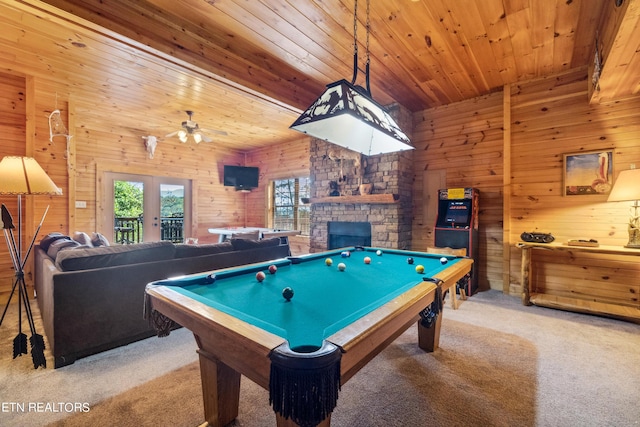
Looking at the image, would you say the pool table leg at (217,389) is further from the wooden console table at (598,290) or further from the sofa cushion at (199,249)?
the wooden console table at (598,290)

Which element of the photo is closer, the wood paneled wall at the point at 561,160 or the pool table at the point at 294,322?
the pool table at the point at 294,322

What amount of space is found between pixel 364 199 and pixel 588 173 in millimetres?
2787

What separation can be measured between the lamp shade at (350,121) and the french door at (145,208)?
5.35 metres

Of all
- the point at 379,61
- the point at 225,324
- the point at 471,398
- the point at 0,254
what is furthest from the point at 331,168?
the point at 0,254

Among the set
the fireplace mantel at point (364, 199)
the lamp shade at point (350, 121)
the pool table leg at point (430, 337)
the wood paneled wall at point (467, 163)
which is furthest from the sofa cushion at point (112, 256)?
the wood paneled wall at point (467, 163)

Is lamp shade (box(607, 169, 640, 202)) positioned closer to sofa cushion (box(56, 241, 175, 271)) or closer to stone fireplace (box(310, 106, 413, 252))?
stone fireplace (box(310, 106, 413, 252))

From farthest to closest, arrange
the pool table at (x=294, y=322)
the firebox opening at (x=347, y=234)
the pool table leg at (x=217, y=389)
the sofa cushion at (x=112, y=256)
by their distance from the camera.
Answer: the firebox opening at (x=347, y=234) < the sofa cushion at (x=112, y=256) < the pool table leg at (x=217, y=389) < the pool table at (x=294, y=322)

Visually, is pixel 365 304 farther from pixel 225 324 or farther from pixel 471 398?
pixel 471 398

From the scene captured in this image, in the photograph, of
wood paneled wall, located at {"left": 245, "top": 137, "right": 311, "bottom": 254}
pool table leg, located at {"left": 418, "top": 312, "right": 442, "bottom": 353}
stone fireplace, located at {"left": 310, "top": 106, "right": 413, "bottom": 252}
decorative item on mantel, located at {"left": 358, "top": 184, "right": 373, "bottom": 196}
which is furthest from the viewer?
wood paneled wall, located at {"left": 245, "top": 137, "right": 311, "bottom": 254}

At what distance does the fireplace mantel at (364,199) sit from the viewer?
4.28 m

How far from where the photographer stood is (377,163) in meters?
4.67

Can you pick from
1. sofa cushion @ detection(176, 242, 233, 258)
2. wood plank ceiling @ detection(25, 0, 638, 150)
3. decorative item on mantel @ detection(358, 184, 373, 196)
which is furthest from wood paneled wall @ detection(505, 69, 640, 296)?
sofa cushion @ detection(176, 242, 233, 258)

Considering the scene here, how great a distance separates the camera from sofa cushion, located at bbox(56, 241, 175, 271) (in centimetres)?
215

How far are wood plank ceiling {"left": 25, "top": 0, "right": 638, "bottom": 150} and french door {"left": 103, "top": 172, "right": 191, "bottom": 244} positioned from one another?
3089 mm
